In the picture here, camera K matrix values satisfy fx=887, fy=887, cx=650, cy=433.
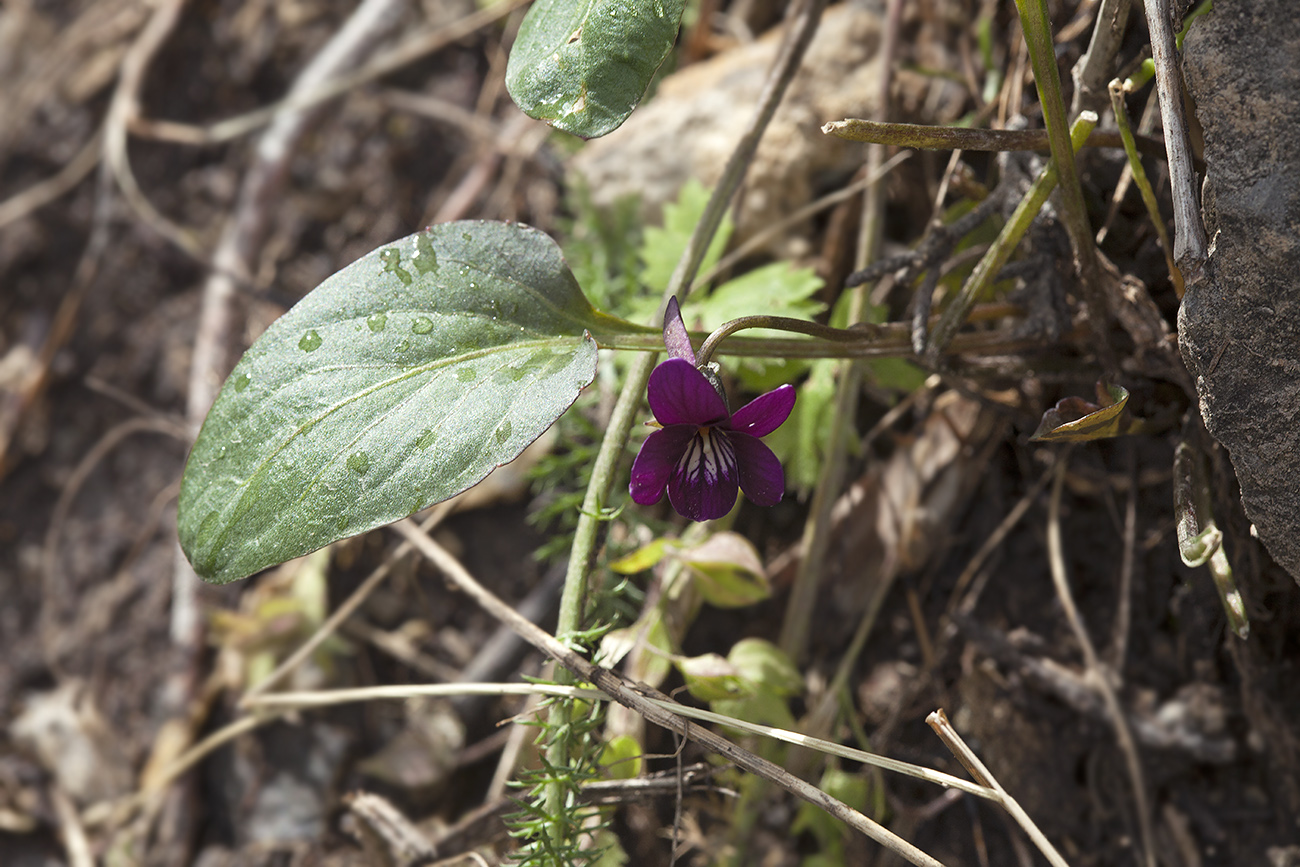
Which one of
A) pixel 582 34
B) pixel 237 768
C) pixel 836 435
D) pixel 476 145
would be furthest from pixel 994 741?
pixel 476 145

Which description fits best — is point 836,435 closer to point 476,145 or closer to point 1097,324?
point 1097,324

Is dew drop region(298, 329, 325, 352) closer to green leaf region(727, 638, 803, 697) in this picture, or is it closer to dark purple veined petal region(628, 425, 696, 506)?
dark purple veined petal region(628, 425, 696, 506)

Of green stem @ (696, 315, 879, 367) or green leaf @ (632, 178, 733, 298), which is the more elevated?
green stem @ (696, 315, 879, 367)

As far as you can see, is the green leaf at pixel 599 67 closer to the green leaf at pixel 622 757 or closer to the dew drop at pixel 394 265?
the dew drop at pixel 394 265

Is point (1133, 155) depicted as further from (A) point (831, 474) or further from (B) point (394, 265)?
(B) point (394, 265)

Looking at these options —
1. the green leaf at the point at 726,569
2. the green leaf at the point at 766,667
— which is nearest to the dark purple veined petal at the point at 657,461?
the green leaf at the point at 726,569

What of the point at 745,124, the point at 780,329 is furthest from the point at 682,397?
the point at 745,124

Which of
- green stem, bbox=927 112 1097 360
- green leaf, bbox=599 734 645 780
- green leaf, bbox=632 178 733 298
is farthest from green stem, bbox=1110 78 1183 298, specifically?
green leaf, bbox=599 734 645 780
